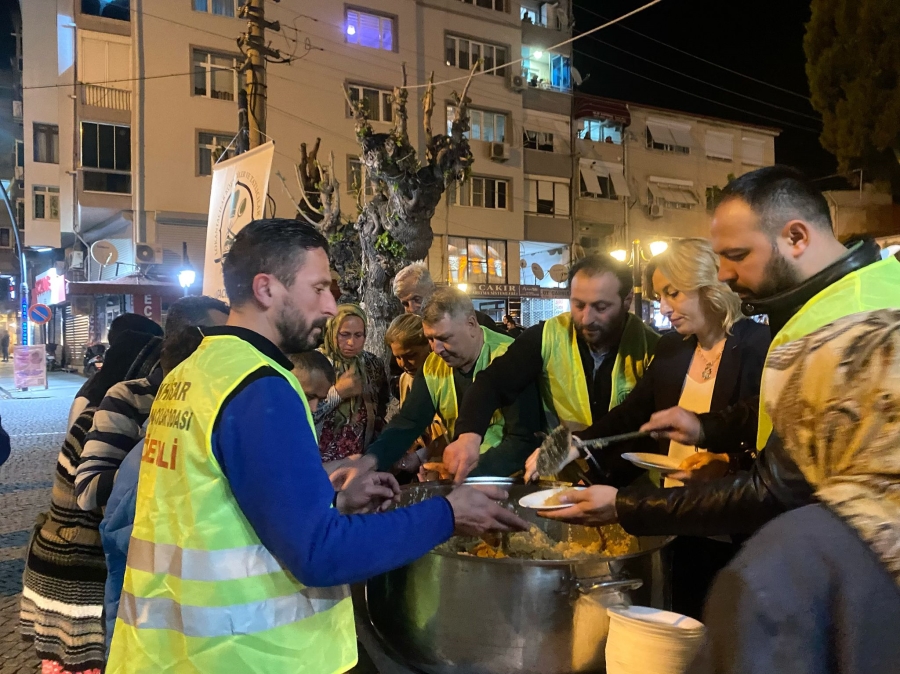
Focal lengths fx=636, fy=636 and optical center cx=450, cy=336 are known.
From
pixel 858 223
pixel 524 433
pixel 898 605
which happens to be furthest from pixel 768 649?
pixel 858 223

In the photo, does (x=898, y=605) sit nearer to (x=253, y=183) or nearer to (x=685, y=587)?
(x=685, y=587)

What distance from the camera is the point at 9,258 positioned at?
37.5 metres

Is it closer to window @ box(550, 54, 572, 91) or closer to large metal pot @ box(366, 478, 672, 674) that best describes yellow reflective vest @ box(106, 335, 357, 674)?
large metal pot @ box(366, 478, 672, 674)

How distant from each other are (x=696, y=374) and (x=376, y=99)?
75.3 ft

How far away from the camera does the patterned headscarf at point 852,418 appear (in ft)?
3.09

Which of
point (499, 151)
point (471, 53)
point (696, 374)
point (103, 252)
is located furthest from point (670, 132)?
point (696, 374)

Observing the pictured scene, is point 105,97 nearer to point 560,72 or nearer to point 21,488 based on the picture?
point 21,488

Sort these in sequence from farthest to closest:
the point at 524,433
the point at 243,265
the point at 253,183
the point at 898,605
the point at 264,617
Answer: the point at 253,183 < the point at 524,433 < the point at 243,265 < the point at 264,617 < the point at 898,605

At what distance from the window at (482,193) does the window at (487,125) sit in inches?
66.0

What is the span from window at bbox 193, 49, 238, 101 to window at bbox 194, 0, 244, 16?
134cm

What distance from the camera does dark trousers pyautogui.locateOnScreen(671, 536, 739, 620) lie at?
230 cm

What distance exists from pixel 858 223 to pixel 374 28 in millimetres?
17709

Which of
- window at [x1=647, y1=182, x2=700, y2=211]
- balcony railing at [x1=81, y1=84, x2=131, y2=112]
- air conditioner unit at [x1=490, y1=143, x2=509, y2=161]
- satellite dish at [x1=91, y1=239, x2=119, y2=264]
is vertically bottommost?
satellite dish at [x1=91, y1=239, x2=119, y2=264]

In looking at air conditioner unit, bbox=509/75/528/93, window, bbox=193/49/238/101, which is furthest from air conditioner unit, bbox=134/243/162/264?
air conditioner unit, bbox=509/75/528/93
